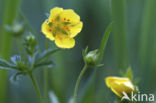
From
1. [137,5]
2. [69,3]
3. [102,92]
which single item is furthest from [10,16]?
[137,5]

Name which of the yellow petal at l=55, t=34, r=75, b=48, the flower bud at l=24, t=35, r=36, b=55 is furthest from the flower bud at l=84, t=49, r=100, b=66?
the flower bud at l=24, t=35, r=36, b=55

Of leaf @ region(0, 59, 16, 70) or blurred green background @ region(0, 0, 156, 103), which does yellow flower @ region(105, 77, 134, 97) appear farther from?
leaf @ region(0, 59, 16, 70)

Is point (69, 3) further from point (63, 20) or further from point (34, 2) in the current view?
point (63, 20)

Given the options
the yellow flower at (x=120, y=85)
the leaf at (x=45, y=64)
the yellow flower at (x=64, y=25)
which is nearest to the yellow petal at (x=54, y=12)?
the yellow flower at (x=64, y=25)

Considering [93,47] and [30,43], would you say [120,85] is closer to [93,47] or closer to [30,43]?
[30,43]

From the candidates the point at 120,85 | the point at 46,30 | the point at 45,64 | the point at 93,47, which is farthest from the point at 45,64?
the point at 93,47

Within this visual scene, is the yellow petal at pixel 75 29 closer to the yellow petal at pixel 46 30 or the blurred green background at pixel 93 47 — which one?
the yellow petal at pixel 46 30
